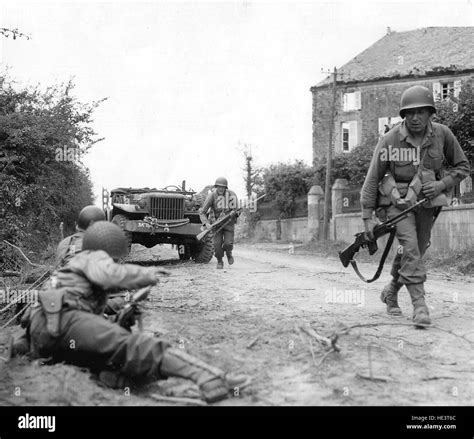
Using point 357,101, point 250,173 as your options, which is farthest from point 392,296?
point 250,173

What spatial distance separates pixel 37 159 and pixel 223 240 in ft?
12.7

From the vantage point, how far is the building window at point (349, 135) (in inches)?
1375

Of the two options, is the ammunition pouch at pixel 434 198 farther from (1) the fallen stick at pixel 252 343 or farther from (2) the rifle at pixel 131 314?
(2) the rifle at pixel 131 314

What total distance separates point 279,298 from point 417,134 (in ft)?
8.38

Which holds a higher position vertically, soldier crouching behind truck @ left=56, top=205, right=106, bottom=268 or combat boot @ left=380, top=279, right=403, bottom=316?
soldier crouching behind truck @ left=56, top=205, right=106, bottom=268

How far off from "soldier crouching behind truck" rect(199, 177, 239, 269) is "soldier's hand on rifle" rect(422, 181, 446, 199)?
627 cm

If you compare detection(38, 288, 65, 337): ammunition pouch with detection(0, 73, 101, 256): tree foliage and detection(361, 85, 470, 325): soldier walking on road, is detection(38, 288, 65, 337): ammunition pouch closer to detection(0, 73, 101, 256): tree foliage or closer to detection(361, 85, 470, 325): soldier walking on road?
detection(361, 85, 470, 325): soldier walking on road

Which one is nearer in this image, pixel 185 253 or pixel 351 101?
pixel 185 253

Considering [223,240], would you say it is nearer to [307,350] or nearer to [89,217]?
[89,217]

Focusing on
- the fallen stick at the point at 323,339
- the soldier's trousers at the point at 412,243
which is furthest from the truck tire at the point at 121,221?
the fallen stick at the point at 323,339

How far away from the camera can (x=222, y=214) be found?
38.6 feet

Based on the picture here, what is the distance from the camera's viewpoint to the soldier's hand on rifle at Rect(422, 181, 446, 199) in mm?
5547

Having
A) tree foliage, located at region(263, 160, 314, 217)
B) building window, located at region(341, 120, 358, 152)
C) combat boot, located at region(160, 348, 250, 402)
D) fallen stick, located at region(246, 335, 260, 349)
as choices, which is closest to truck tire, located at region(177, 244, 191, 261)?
fallen stick, located at region(246, 335, 260, 349)

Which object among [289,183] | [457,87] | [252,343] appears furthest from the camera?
[457,87]
